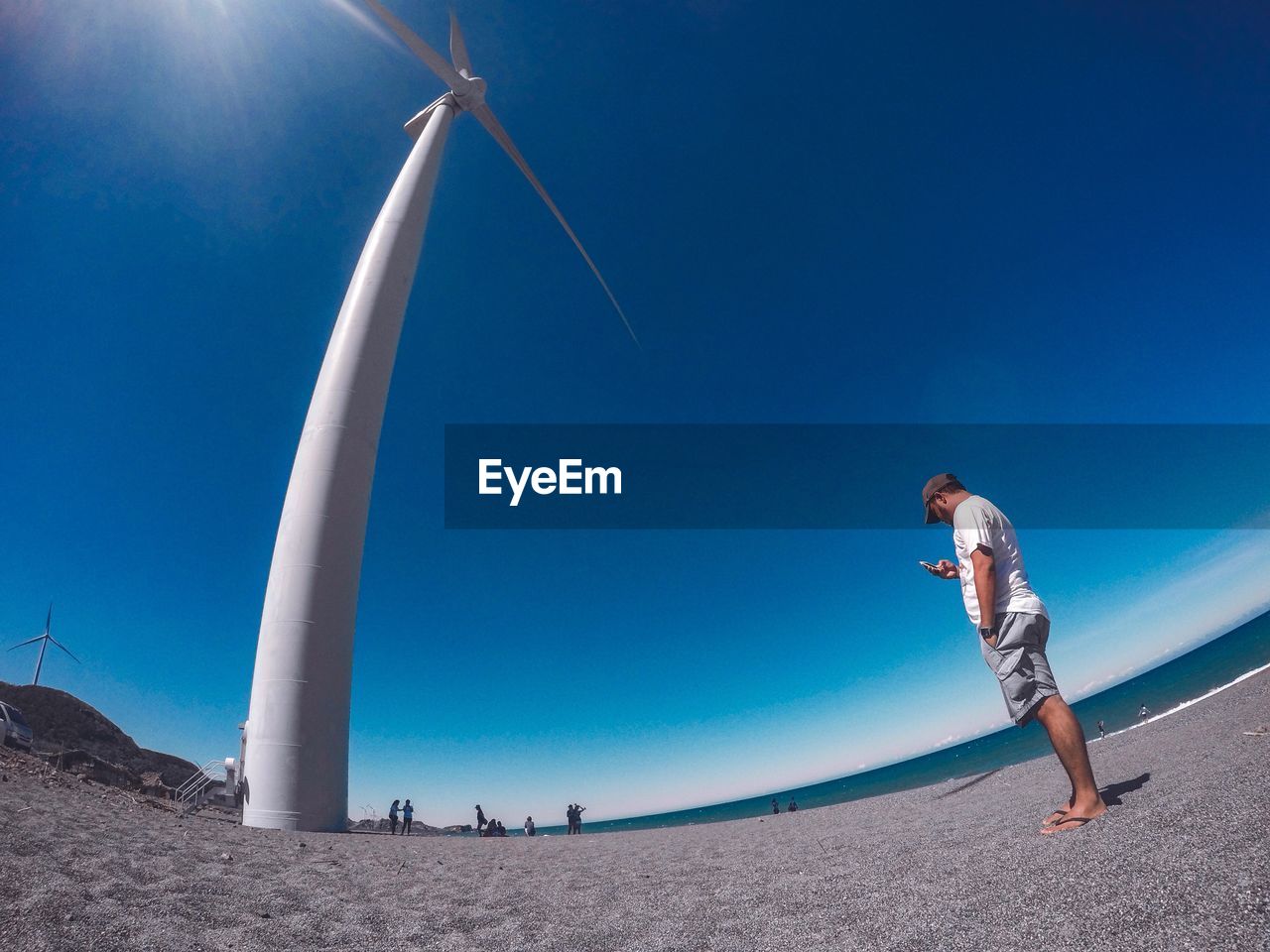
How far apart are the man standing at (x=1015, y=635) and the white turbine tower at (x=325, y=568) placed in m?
10.6

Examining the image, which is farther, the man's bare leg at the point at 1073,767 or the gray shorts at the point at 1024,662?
the gray shorts at the point at 1024,662

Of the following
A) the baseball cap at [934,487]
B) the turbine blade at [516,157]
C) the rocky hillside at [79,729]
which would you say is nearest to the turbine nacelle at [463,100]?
the turbine blade at [516,157]

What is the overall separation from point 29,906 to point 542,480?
12216mm

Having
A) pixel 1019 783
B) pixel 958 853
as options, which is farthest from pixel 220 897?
pixel 1019 783

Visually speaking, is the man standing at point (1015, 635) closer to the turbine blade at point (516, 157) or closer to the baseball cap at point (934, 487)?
the baseball cap at point (934, 487)

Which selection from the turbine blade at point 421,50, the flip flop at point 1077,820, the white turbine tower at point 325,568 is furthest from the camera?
the turbine blade at point 421,50

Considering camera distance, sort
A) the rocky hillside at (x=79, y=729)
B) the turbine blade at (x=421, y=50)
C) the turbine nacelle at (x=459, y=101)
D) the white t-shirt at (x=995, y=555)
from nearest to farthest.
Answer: the white t-shirt at (x=995, y=555)
the turbine blade at (x=421, y=50)
the turbine nacelle at (x=459, y=101)
the rocky hillside at (x=79, y=729)

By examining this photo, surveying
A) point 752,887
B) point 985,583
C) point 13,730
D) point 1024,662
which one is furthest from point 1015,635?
point 13,730

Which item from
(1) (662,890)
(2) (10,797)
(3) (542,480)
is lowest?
(1) (662,890)

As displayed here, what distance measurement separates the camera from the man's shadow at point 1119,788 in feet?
13.0

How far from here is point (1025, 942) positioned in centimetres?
218

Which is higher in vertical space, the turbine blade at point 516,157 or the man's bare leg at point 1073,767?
the turbine blade at point 516,157

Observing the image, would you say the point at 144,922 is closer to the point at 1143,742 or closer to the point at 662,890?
the point at 662,890

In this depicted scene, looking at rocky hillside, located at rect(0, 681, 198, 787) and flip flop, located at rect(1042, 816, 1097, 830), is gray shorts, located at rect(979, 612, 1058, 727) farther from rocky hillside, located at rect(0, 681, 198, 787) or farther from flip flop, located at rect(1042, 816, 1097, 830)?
rocky hillside, located at rect(0, 681, 198, 787)
